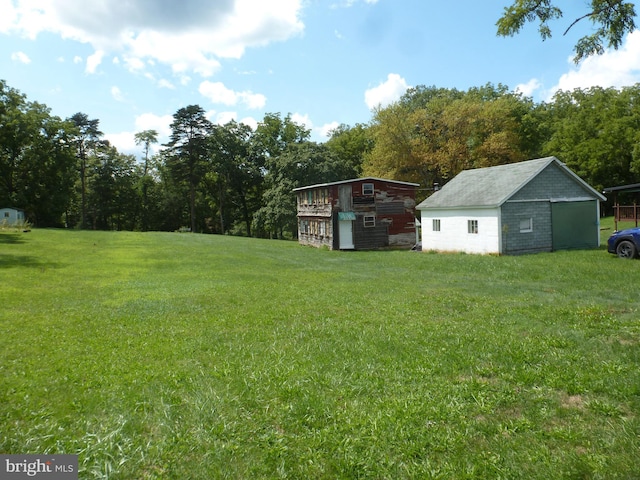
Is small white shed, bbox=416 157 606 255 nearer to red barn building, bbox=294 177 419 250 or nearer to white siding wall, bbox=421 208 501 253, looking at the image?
white siding wall, bbox=421 208 501 253

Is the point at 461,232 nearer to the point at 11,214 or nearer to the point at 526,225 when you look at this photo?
the point at 526,225

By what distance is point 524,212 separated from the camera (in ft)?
82.6

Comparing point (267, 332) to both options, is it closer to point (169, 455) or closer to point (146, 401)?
point (146, 401)

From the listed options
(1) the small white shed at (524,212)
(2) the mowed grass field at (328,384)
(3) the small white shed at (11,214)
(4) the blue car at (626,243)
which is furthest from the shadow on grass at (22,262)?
(3) the small white shed at (11,214)

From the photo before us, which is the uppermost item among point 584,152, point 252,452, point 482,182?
point 584,152

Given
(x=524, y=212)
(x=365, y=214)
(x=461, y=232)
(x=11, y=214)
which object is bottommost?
(x=461, y=232)

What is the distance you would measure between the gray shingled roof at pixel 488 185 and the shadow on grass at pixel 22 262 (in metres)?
21.9

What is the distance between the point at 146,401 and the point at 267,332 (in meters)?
3.35

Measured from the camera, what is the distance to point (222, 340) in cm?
784

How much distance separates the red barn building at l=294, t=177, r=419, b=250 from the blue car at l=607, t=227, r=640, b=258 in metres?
16.7

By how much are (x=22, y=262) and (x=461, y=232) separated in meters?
23.3

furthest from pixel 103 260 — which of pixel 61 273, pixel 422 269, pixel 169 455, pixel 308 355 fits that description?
pixel 169 455

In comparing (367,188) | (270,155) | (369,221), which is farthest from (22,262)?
(270,155)

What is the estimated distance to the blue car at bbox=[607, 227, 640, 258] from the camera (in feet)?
61.6
